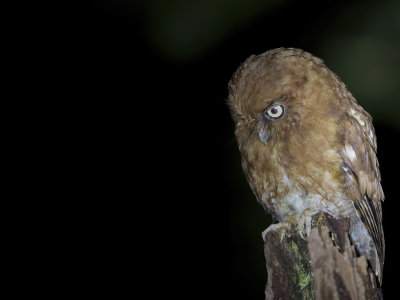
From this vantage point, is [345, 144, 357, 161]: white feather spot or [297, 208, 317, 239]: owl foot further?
[345, 144, 357, 161]: white feather spot

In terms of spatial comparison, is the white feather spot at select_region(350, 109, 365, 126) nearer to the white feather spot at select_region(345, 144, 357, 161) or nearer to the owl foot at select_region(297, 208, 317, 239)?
the white feather spot at select_region(345, 144, 357, 161)

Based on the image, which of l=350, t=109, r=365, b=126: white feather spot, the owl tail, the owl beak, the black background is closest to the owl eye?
the owl beak

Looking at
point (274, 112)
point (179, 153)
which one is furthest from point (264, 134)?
point (179, 153)

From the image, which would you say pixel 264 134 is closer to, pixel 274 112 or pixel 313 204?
pixel 274 112

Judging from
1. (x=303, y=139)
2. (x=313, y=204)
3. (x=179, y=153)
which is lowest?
(x=313, y=204)

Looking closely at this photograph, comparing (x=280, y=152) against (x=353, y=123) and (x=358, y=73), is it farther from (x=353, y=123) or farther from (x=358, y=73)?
(x=358, y=73)

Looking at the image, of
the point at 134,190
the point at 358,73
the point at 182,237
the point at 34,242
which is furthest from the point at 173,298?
the point at 358,73

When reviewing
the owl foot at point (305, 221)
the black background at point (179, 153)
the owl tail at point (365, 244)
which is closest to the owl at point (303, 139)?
the owl foot at point (305, 221)
